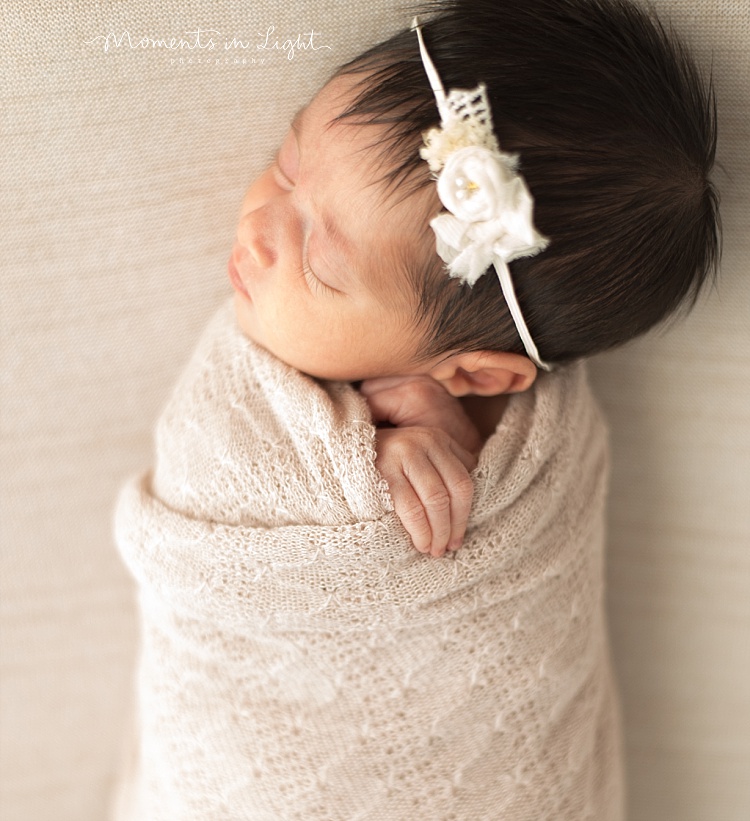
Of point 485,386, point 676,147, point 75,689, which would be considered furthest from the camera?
point 75,689

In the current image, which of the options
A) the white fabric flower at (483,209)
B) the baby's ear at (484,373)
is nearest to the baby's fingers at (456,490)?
the baby's ear at (484,373)

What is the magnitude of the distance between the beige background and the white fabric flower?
0.97ft

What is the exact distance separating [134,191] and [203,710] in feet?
2.06

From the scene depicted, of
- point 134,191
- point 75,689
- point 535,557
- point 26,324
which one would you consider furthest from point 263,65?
point 75,689

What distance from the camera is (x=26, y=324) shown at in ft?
3.38

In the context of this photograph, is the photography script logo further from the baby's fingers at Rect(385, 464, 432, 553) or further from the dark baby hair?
the baby's fingers at Rect(385, 464, 432, 553)

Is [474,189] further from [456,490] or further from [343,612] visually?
[343,612]

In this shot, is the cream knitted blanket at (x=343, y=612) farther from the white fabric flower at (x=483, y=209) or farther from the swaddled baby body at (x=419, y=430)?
the white fabric flower at (x=483, y=209)

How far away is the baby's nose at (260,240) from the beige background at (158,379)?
17 centimetres

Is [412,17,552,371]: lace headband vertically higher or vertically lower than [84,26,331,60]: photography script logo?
lower

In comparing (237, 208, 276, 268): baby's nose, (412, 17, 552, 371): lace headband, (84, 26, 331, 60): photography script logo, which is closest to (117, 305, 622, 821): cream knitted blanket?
(237, 208, 276, 268): baby's nose

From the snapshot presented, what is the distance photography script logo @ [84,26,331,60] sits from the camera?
2.92ft

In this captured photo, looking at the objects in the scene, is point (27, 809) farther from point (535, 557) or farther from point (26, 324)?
point (535, 557)

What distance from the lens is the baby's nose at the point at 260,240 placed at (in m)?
0.85
